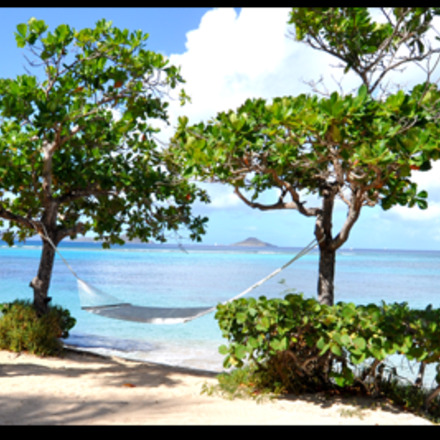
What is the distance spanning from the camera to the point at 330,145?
373 cm

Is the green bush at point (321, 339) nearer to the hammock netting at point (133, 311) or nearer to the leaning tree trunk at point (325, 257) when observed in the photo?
the leaning tree trunk at point (325, 257)

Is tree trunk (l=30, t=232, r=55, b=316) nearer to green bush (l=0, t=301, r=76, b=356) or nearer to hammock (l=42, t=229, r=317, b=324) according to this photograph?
green bush (l=0, t=301, r=76, b=356)

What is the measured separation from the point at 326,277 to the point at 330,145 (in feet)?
4.64

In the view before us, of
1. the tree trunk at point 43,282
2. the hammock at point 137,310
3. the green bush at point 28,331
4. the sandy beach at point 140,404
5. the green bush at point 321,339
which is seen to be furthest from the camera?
the tree trunk at point 43,282

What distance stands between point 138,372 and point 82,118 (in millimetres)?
2747

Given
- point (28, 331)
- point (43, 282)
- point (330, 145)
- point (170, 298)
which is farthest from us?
point (170, 298)

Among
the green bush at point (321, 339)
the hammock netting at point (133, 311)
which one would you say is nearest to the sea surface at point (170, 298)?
the green bush at point (321, 339)

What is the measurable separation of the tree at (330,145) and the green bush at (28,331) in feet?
9.47

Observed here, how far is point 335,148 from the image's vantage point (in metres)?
3.94

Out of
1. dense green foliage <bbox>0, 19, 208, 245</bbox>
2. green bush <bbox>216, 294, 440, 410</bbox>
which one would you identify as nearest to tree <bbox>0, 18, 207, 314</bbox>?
dense green foliage <bbox>0, 19, 208, 245</bbox>

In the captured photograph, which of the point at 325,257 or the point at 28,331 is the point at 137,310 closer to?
the point at 28,331

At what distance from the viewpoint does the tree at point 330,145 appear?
3359mm

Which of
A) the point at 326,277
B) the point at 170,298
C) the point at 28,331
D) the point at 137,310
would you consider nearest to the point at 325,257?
the point at 326,277
